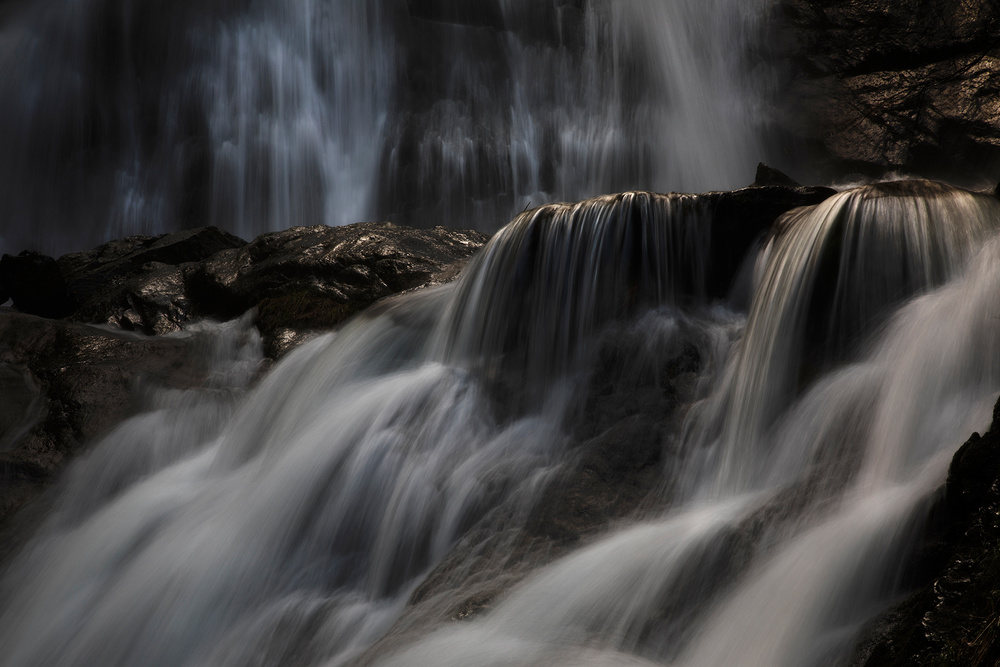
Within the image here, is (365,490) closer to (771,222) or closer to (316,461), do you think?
(316,461)

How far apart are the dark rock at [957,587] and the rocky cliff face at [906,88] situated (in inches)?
284

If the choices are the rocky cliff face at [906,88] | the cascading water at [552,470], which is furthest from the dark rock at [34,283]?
the rocky cliff face at [906,88]

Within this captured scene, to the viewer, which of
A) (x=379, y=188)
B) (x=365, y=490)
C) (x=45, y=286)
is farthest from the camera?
(x=379, y=188)

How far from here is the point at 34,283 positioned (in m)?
8.48

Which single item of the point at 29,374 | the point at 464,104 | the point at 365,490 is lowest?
the point at 365,490

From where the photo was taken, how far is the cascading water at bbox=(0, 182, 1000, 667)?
3084mm

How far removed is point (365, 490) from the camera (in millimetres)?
4707

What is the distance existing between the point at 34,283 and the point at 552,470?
696 centimetres

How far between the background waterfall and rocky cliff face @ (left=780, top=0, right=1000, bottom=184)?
3.55 feet

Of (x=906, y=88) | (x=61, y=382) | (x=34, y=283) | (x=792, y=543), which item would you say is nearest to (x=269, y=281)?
(x=61, y=382)

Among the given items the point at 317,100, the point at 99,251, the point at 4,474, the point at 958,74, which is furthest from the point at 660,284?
the point at 317,100

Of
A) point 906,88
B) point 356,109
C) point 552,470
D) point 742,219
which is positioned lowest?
point 552,470

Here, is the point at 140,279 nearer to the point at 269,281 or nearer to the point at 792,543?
the point at 269,281

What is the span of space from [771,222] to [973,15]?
20.2 ft
